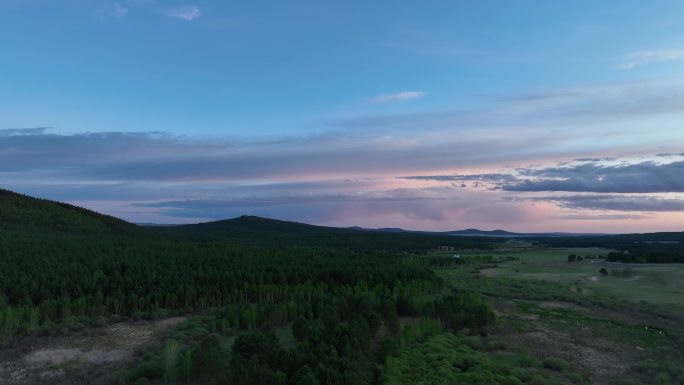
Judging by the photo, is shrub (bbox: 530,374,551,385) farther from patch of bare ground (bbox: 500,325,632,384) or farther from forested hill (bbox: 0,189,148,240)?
forested hill (bbox: 0,189,148,240)

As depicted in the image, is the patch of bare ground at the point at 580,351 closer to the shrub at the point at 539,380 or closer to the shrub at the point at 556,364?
the shrub at the point at 556,364

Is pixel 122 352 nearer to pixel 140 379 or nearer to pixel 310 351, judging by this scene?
pixel 140 379

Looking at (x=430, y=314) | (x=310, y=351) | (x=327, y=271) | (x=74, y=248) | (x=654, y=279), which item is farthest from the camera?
(x=74, y=248)

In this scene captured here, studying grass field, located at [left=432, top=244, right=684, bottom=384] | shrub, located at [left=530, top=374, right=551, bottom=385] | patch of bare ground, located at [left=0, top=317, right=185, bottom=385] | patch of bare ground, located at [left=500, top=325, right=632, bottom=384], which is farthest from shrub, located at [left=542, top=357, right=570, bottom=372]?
patch of bare ground, located at [left=0, top=317, right=185, bottom=385]

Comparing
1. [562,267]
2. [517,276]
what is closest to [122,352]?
[517,276]

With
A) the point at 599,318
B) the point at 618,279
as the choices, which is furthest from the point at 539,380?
the point at 618,279

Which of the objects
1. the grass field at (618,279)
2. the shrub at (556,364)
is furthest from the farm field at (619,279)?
the shrub at (556,364)
